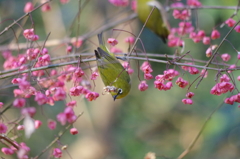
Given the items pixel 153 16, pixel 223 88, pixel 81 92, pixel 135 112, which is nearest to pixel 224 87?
pixel 223 88

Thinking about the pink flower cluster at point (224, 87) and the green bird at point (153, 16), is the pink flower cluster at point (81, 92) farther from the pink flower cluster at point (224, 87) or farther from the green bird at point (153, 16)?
the green bird at point (153, 16)

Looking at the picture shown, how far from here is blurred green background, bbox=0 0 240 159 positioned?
15.3 ft

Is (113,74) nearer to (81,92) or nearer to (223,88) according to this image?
(81,92)

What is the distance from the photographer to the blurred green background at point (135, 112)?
15.3 feet

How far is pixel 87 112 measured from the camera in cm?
529

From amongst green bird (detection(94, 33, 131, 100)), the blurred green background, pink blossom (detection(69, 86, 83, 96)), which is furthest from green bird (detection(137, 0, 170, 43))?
pink blossom (detection(69, 86, 83, 96))

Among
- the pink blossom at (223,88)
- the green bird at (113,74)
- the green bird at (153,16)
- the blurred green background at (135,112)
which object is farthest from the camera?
the blurred green background at (135,112)

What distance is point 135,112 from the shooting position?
604 cm

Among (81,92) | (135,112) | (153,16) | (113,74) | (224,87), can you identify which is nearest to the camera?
(224,87)

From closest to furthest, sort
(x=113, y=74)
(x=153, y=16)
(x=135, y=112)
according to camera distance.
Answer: (x=113, y=74)
(x=153, y=16)
(x=135, y=112)

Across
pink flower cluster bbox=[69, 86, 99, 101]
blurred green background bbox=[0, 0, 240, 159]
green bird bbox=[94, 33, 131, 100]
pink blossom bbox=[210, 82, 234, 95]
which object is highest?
blurred green background bbox=[0, 0, 240, 159]

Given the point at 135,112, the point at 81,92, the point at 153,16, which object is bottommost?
the point at 81,92

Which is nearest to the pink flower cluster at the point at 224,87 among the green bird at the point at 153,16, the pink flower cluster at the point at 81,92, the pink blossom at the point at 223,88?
the pink blossom at the point at 223,88

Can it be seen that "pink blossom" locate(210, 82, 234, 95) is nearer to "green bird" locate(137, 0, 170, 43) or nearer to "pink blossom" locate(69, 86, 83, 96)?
"pink blossom" locate(69, 86, 83, 96)
